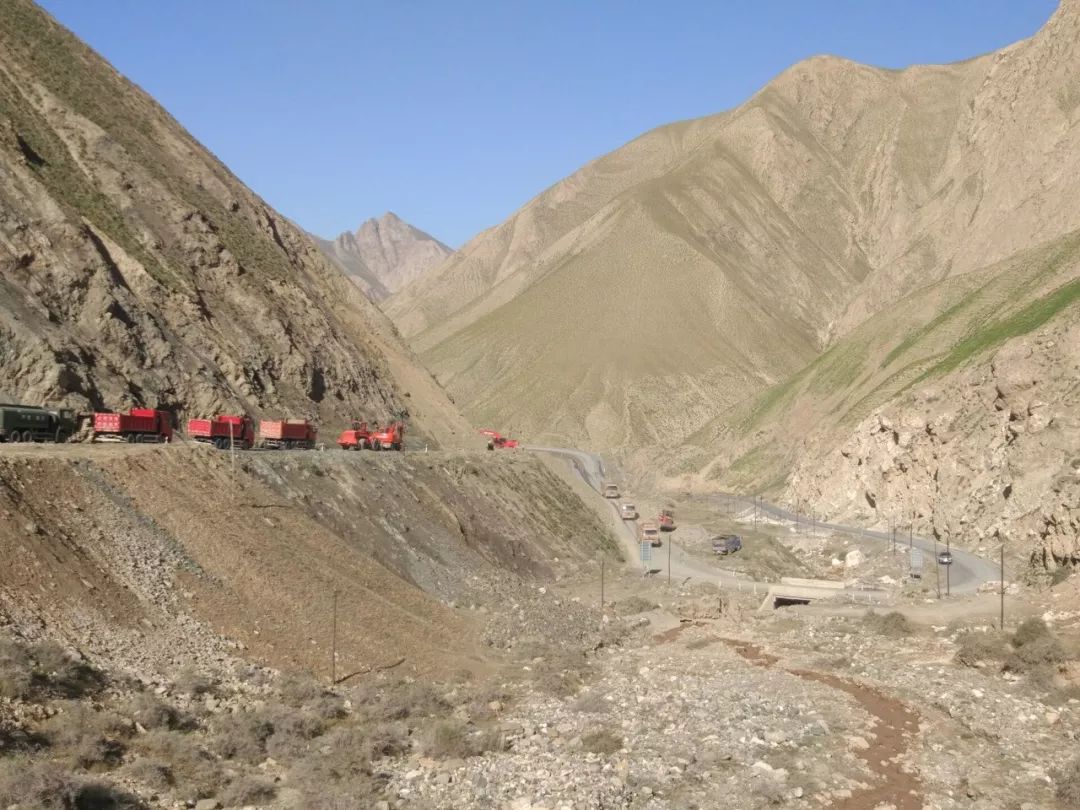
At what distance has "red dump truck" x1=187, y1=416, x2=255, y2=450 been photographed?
40281 millimetres

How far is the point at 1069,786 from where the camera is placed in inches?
887

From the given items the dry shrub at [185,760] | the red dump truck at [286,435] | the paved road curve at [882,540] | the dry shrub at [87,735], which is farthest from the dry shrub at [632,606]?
the dry shrub at [87,735]

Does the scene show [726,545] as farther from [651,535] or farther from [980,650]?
[980,650]

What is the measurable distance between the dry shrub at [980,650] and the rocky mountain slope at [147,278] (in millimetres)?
31474

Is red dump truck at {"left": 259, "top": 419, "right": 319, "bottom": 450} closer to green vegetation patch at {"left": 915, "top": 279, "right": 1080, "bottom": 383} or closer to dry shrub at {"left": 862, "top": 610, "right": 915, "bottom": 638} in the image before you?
dry shrub at {"left": 862, "top": 610, "right": 915, "bottom": 638}

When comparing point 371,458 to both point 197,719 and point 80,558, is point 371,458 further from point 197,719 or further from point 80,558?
point 197,719

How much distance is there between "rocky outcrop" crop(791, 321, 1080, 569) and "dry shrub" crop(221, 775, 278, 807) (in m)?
36.6

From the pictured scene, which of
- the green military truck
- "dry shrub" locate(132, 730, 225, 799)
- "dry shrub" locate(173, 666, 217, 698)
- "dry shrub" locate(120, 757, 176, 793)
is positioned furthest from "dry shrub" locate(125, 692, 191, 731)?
the green military truck

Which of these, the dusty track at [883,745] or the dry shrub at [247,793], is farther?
the dusty track at [883,745]

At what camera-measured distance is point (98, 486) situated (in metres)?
29.0

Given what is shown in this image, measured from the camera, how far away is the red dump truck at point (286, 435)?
45.3 meters

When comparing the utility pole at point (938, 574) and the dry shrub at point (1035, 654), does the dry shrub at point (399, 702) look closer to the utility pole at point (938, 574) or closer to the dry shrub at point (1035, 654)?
the dry shrub at point (1035, 654)

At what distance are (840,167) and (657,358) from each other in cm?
7877

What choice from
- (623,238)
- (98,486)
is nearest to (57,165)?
(98,486)
